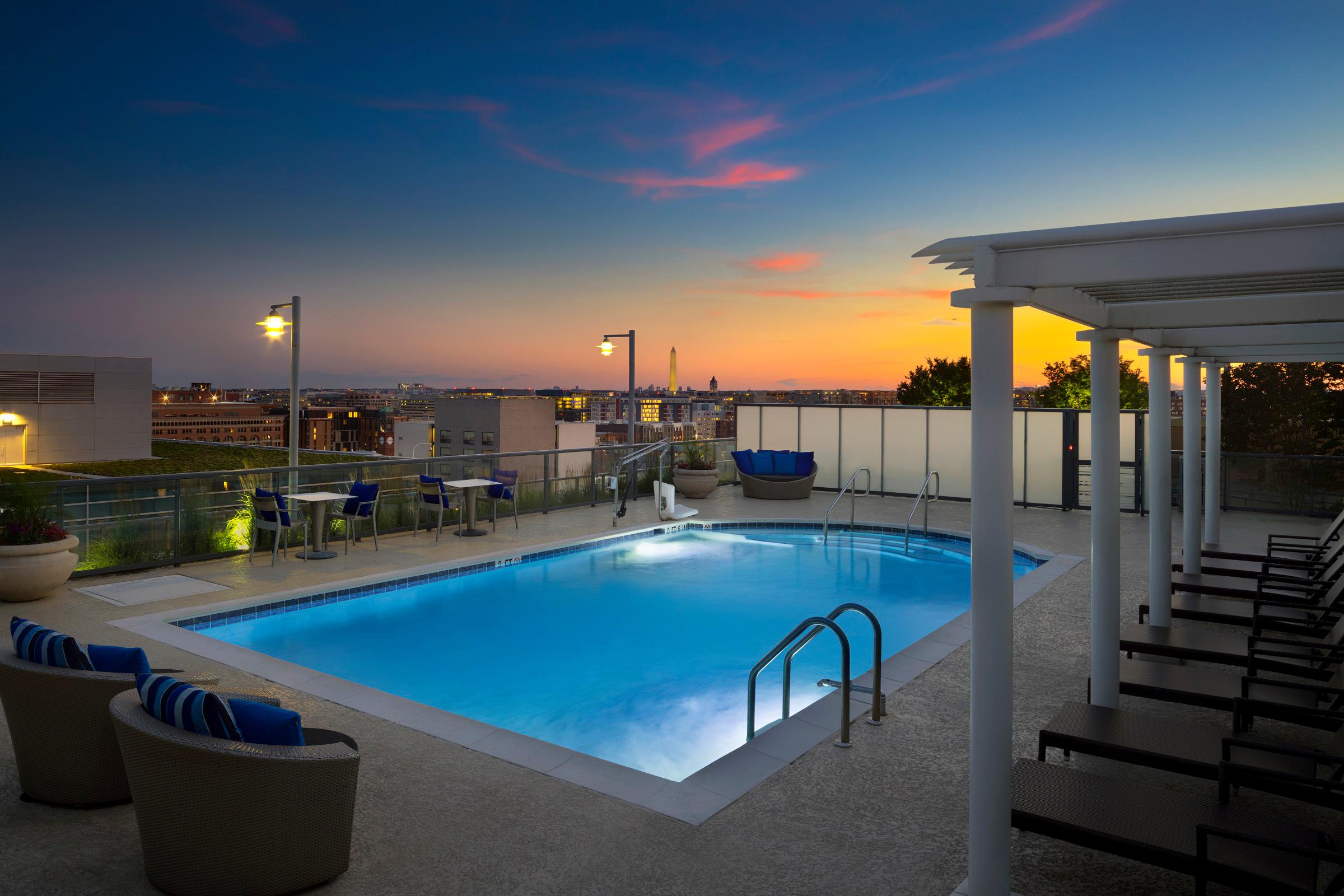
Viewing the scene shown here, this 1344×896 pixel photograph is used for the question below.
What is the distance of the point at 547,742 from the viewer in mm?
4898

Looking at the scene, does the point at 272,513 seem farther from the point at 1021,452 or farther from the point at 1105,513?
the point at 1021,452

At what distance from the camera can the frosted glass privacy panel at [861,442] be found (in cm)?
1611

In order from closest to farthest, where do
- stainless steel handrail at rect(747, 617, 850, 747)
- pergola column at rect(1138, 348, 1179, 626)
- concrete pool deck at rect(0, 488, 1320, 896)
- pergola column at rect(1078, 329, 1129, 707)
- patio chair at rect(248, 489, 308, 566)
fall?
concrete pool deck at rect(0, 488, 1320, 896)
pergola column at rect(1078, 329, 1129, 707)
stainless steel handrail at rect(747, 617, 850, 747)
pergola column at rect(1138, 348, 1179, 626)
patio chair at rect(248, 489, 308, 566)

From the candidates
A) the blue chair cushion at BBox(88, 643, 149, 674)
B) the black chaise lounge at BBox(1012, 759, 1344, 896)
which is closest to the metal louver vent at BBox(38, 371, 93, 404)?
the blue chair cushion at BBox(88, 643, 149, 674)

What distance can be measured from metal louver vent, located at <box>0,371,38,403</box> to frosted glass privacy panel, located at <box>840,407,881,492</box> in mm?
36426

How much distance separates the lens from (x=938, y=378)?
152 feet

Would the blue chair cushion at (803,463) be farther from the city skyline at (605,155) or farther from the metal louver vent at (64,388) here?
the metal louver vent at (64,388)

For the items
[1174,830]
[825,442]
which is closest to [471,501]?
[825,442]

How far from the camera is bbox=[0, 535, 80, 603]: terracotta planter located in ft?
23.1

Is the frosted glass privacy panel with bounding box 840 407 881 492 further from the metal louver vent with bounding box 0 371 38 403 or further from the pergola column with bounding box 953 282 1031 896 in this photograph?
the metal louver vent with bounding box 0 371 38 403

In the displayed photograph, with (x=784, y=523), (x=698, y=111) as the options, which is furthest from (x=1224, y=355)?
(x=698, y=111)

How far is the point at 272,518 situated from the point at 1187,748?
29.2 feet

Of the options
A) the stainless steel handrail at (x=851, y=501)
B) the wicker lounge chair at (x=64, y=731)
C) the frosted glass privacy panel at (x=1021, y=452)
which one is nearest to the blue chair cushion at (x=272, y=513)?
the wicker lounge chair at (x=64, y=731)

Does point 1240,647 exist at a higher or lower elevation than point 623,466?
lower
